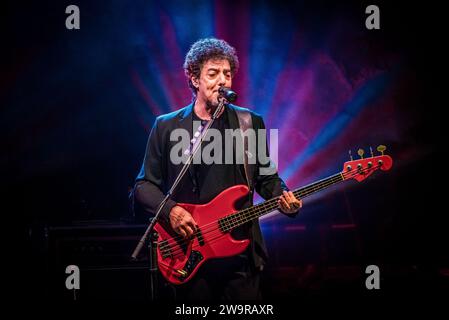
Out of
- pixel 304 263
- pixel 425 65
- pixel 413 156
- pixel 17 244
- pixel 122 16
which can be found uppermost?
pixel 122 16

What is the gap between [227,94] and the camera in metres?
3.06

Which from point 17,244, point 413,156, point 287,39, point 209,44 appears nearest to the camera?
point 209,44

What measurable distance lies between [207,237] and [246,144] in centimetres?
71

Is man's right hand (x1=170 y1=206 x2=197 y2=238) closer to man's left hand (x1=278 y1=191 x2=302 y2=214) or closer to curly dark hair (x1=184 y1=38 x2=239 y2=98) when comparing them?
man's left hand (x1=278 y1=191 x2=302 y2=214)

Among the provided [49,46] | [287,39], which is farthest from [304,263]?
[49,46]

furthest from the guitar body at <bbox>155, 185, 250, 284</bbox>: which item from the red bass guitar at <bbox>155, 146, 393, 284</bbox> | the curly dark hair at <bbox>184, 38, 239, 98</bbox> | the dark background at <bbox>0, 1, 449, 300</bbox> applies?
the dark background at <bbox>0, 1, 449, 300</bbox>

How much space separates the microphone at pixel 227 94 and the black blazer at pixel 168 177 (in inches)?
12.5

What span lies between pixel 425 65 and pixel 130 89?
3.67 m

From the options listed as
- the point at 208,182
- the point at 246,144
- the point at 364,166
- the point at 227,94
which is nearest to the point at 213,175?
the point at 208,182

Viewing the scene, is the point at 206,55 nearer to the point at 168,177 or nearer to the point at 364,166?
the point at 168,177

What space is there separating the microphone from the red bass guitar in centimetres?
60
